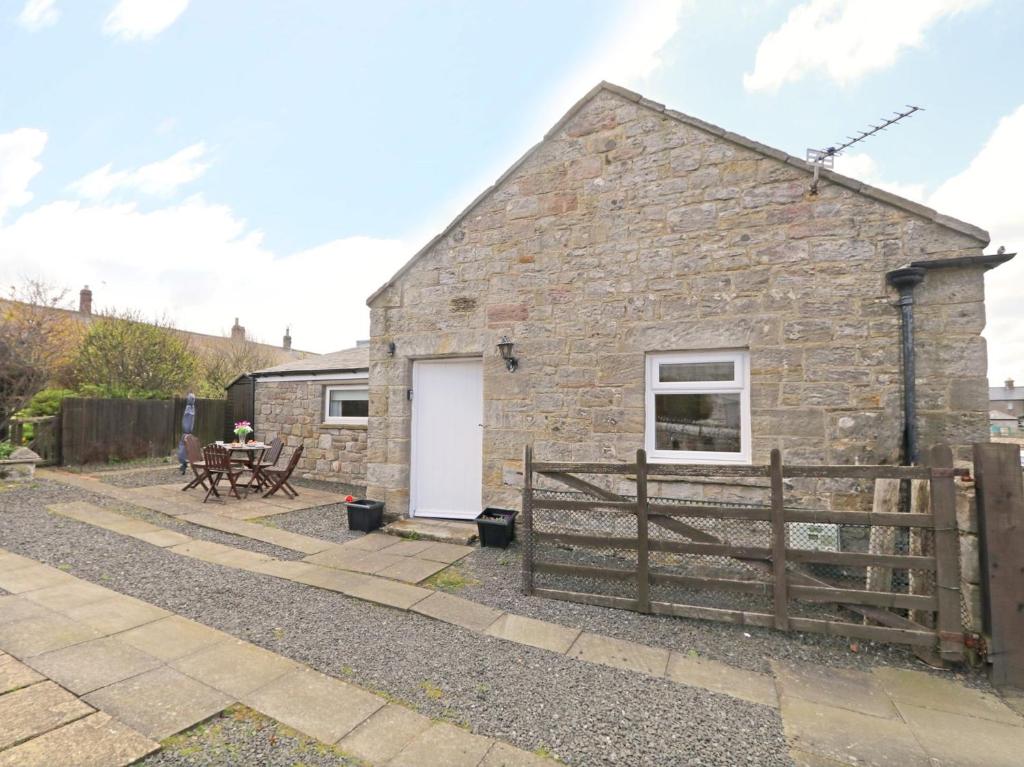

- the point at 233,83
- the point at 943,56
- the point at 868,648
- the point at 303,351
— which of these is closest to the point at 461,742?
the point at 868,648

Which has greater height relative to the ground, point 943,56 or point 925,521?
point 943,56

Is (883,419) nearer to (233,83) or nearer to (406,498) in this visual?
(406,498)

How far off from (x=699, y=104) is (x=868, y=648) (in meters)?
5.64

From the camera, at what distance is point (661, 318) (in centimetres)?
507

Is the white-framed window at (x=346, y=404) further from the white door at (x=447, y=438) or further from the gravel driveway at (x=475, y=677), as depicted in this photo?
the gravel driveway at (x=475, y=677)

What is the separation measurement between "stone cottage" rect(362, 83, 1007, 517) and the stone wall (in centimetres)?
368

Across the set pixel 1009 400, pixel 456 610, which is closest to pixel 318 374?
pixel 456 610

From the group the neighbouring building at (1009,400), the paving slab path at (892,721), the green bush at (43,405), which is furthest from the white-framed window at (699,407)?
the neighbouring building at (1009,400)

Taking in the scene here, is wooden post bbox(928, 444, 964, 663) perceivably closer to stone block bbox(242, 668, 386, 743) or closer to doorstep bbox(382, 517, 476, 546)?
stone block bbox(242, 668, 386, 743)

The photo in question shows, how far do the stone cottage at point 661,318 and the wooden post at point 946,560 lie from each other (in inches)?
46.2

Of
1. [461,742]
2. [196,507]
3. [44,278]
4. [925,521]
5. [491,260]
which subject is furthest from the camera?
[44,278]

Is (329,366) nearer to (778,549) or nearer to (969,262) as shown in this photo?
(778,549)

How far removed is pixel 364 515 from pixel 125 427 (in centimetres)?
A: 930

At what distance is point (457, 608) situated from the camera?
376cm
